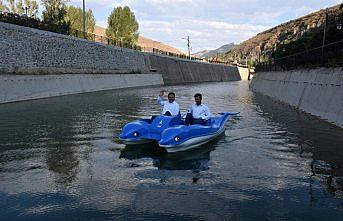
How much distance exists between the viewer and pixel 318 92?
16.8 m

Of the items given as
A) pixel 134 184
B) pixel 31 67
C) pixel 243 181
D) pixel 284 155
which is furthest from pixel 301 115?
pixel 31 67

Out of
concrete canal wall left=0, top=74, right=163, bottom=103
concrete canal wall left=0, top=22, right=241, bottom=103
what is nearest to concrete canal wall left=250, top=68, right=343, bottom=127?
concrete canal wall left=0, top=74, right=163, bottom=103

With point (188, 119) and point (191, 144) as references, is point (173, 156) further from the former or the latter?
point (188, 119)

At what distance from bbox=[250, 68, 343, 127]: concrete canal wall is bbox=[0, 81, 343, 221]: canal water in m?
1.51

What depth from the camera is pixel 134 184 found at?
703cm

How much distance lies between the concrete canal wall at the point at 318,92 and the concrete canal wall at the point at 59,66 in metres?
17.4

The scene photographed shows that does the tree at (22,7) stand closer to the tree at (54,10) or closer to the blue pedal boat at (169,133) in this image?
the tree at (54,10)

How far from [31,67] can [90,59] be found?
1180 centimetres

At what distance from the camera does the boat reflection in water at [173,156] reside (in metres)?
8.48

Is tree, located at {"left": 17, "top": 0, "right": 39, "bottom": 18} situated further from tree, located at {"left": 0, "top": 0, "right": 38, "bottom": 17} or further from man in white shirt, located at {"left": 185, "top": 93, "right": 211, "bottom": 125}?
man in white shirt, located at {"left": 185, "top": 93, "right": 211, "bottom": 125}

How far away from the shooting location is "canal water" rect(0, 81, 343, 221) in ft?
18.8

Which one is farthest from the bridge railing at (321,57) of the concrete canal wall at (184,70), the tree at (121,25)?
→ the tree at (121,25)

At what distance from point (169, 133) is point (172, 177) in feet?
6.69

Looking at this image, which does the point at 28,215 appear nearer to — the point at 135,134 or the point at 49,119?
the point at 135,134
